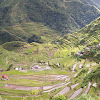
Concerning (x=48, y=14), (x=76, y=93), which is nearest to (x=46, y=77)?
(x=76, y=93)

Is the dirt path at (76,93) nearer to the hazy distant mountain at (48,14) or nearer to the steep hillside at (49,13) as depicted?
the hazy distant mountain at (48,14)

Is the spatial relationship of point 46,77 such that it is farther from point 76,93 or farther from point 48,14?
point 48,14

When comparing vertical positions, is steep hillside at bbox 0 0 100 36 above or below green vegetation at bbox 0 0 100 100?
above

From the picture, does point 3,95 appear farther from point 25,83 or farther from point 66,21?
point 66,21

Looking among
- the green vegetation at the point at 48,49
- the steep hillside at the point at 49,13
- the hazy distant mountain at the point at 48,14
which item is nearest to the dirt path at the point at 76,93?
the green vegetation at the point at 48,49

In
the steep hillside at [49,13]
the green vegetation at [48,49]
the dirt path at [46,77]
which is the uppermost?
the steep hillside at [49,13]

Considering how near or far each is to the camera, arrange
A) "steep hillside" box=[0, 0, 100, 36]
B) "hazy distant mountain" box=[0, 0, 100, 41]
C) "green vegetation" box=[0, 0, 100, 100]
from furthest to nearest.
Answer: "steep hillside" box=[0, 0, 100, 36]
"hazy distant mountain" box=[0, 0, 100, 41]
"green vegetation" box=[0, 0, 100, 100]

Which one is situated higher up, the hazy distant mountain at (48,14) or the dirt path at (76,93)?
the hazy distant mountain at (48,14)

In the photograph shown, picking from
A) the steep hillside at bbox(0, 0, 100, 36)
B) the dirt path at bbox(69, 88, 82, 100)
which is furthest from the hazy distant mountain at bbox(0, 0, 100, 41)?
the dirt path at bbox(69, 88, 82, 100)

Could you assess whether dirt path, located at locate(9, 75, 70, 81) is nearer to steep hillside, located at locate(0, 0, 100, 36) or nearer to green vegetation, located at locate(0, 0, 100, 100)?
green vegetation, located at locate(0, 0, 100, 100)

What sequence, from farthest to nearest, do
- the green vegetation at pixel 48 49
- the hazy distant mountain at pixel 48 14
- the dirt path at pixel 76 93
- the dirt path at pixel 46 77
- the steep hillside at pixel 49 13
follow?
the steep hillside at pixel 49 13, the hazy distant mountain at pixel 48 14, the dirt path at pixel 46 77, the green vegetation at pixel 48 49, the dirt path at pixel 76 93
